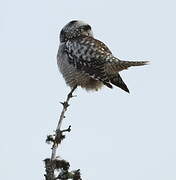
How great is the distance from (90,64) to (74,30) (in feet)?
4.74

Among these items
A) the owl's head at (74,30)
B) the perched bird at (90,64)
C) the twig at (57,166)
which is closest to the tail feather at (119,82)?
the perched bird at (90,64)

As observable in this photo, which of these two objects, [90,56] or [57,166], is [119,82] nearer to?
[90,56]

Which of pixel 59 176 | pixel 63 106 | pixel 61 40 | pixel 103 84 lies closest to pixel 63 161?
pixel 59 176

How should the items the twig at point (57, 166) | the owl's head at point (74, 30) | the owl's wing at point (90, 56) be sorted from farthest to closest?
the owl's head at point (74, 30) < the owl's wing at point (90, 56) < the twig at point (57, 166)

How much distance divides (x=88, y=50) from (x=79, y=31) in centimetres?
108

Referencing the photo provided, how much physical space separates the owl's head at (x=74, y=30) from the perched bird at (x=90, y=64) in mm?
314

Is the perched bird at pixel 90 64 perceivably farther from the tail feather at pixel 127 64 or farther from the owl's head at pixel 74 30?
the owl's head at pixel 74 30

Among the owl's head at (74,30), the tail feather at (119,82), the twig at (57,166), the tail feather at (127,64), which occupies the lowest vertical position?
the twig at (57,166)

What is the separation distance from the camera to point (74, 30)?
11.2 metres

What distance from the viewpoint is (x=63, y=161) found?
5.83 m

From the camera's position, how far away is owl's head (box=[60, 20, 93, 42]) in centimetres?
1108

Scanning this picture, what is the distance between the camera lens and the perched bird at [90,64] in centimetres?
958

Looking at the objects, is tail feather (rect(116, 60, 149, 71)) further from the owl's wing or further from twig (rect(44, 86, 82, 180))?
twig (rect(44, 86, 82, 180))

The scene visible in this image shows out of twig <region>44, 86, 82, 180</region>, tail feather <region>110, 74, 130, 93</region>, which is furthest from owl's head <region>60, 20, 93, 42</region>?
twig <region>44, 86, 82, 180</region>
